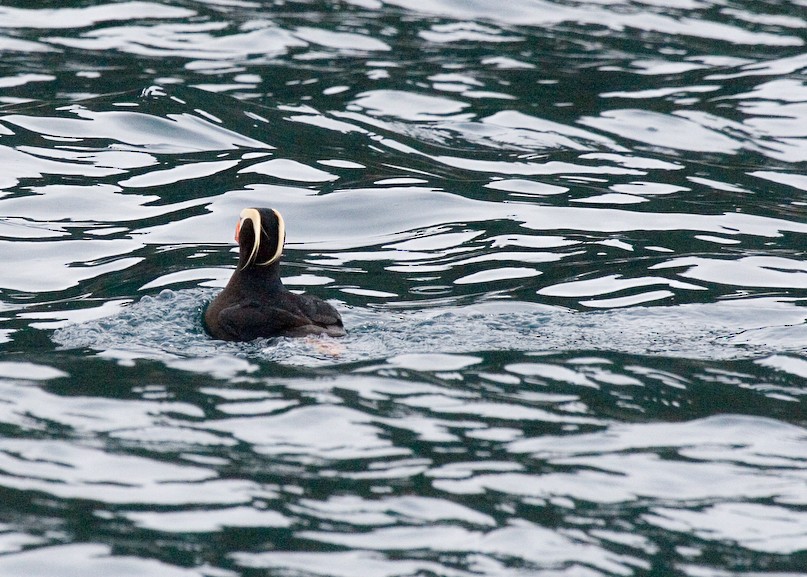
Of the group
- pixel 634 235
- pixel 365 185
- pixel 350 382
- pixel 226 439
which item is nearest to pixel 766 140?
pixel 634 235

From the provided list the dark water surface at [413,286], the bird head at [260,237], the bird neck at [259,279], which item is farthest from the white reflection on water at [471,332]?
the bird head at [260,237]

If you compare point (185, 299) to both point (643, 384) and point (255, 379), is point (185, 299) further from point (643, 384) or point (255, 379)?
point (643, 384)

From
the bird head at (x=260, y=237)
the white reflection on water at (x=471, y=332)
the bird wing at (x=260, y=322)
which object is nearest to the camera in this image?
the white reflection on water at (x=471, y=332)

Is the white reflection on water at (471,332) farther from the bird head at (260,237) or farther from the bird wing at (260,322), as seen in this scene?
the bird head at (260,237)

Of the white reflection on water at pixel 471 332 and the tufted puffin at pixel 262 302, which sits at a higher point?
the tufted puffin at pixel 262 302

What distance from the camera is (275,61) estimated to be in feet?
55.2

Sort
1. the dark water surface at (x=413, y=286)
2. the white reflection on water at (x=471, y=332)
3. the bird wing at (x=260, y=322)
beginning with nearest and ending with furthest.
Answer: the dark water surface at (x=413, y=286) → the white reflection on water at (x=471, y=332) → the bird wing at (x=260, y=322)

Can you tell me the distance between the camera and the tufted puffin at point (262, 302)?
8.53 m

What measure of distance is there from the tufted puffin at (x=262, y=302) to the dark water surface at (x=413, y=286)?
7.6 inches

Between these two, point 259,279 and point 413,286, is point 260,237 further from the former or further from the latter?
point 413,286

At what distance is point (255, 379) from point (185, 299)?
227 cm

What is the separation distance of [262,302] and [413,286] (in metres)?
1.97

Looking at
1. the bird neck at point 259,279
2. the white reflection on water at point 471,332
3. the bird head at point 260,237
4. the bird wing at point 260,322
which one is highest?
the bird head at point 260,237

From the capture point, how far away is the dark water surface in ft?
19.5
